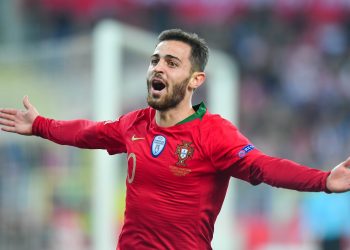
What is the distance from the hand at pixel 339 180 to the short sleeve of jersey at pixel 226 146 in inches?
18.7

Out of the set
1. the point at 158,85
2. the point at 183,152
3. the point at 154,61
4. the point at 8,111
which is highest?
the point at 154,61

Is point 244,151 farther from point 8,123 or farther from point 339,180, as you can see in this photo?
point 8,123

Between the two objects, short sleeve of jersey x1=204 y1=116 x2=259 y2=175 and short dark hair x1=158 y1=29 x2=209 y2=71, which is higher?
short dark hair x1=158 y1=29 x2=209 y2=71

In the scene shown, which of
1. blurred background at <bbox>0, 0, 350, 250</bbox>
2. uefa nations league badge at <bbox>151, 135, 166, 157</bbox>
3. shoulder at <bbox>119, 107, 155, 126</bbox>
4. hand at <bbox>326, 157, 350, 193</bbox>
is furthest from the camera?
blurred background at <bbox>0, 0, 350, 250</bbox>

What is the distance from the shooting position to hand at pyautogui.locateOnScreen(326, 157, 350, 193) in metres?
4.35

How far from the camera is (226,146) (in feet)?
15.8

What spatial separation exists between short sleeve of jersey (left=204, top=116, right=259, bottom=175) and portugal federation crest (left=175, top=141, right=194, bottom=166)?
0.09 meters

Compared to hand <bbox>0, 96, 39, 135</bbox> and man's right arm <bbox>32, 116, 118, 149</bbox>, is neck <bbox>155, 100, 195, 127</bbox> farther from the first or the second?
hand <bbox>0, 96, 39, 135</bbox>

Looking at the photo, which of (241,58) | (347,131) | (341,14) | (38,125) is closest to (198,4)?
(241,58)

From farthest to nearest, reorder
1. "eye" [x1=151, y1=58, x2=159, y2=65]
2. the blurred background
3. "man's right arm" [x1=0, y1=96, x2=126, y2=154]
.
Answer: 1. the blurred background
2. "man's right arm" [x1=0, y1=96, x2=126, y2=154]
3. "eye" [x1=151, y1=58, x2=159, y2=65]

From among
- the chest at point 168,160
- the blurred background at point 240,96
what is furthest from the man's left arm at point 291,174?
the blurred background at point 240,96

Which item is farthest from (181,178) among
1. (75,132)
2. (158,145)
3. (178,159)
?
(75,132)

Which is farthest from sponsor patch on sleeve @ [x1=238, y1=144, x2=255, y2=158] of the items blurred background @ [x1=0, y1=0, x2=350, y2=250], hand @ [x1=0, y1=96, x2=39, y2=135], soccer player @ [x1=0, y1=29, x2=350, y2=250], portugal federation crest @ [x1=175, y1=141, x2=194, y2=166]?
blurred background @ [x1=0, y1=0, x2=350, y2=250]

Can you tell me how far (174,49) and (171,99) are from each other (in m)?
0.27
